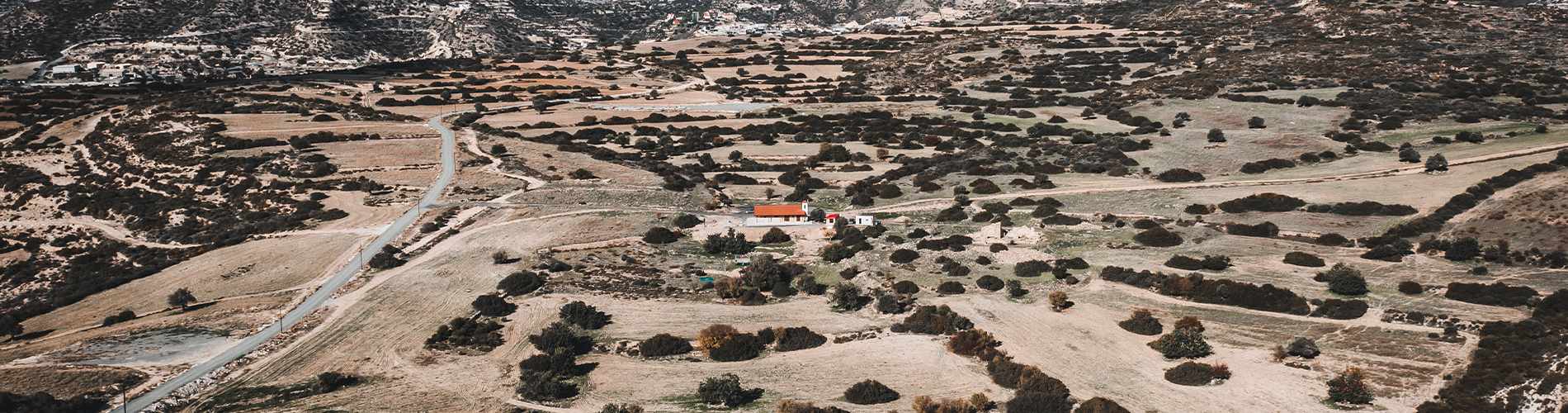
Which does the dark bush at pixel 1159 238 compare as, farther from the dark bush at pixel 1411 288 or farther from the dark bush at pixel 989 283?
the dark bush at pixel 1411 288

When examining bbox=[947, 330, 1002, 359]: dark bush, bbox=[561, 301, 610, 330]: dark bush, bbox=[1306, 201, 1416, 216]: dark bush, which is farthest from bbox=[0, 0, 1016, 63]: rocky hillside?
bbox=[947, 330, 1002, 359]: dark bush

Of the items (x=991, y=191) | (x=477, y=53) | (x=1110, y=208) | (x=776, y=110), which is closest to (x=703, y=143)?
(x=776, y=110)

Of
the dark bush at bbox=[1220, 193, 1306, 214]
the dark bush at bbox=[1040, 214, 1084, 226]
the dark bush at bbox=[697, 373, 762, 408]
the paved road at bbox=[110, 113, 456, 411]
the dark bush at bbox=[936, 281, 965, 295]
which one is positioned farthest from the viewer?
the dark bush at bbox=[1040, 214, 1084, 226]

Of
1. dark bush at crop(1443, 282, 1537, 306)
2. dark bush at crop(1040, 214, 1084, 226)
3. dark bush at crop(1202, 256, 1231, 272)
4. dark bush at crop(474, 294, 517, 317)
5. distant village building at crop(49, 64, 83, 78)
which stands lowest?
distant village building at crop(49, 64, 83, 78)

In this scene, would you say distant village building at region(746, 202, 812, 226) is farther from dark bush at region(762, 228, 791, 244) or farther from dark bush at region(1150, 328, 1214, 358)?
dark bush at region(1150, 328, 1214, 358)

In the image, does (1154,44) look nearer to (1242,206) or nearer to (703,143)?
(703,143)

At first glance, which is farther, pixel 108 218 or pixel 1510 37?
pixel 1510 37
